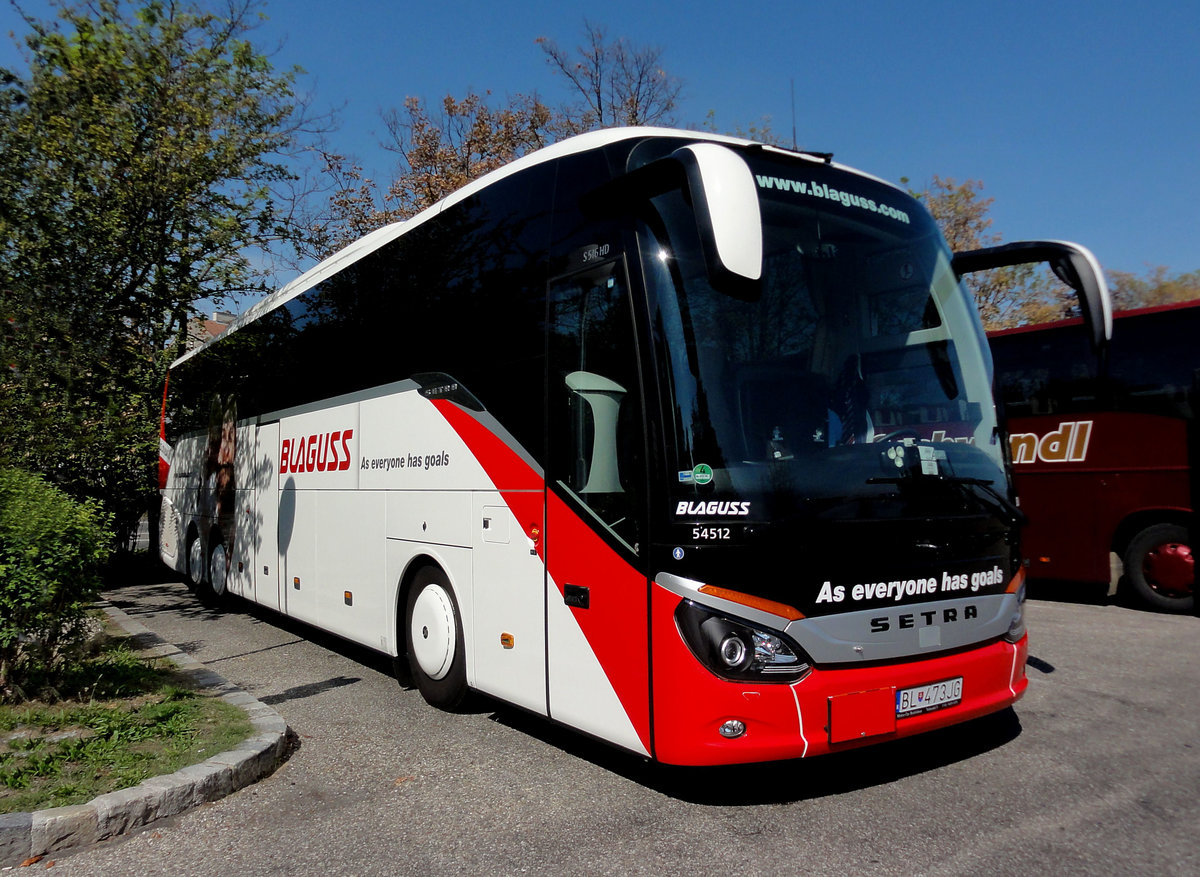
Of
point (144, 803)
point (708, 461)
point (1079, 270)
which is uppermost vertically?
point (1079, 270)

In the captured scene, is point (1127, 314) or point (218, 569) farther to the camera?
point (218, 569)

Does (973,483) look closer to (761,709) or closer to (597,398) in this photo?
(761,709)

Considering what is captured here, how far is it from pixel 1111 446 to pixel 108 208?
39.6ft

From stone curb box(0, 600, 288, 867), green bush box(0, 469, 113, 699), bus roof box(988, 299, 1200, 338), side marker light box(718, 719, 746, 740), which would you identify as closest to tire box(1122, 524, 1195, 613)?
bus roof box(988, 299, 1200, 338)

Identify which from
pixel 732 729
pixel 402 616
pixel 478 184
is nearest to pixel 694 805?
pixel 732 729

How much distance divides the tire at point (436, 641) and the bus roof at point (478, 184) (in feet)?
8.92

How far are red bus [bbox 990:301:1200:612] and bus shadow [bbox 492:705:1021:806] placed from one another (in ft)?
16.7

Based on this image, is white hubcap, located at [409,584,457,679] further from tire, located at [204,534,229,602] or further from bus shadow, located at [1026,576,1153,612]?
bus shadow, located at [1026,576,1153,612]

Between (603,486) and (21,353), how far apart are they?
Answer: 741 cm

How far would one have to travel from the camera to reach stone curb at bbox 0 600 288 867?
4.08 m

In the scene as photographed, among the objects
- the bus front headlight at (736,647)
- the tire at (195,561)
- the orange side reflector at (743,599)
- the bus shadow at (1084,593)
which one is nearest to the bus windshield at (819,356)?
the orange side reflector at (743,599)

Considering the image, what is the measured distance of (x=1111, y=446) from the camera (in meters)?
10.5

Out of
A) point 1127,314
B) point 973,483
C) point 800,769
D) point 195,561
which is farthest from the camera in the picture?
point 195,561

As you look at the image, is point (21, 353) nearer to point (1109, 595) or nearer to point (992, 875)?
point (992, 875)
